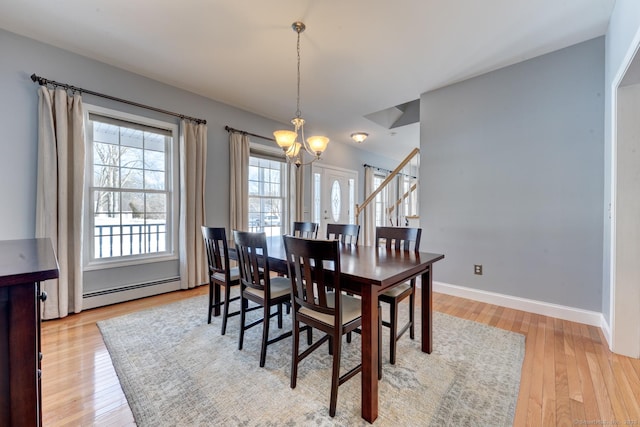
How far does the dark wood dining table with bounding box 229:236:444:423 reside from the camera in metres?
1.42

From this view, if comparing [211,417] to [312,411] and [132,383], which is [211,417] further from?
[132,383]

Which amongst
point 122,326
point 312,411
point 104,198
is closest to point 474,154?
point 312,411

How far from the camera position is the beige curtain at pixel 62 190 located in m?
2.58

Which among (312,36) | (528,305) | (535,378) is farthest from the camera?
(528,305)

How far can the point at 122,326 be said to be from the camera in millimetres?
2510

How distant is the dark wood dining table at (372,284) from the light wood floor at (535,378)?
2.36ft

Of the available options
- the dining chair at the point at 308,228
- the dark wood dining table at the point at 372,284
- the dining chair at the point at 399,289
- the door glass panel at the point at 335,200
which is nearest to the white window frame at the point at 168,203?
the dining chair at the point at 308,228

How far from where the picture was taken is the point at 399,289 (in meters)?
2.07

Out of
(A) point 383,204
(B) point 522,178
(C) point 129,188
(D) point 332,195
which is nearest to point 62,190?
(C) point 129,188

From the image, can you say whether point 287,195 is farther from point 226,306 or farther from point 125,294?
point 226,306

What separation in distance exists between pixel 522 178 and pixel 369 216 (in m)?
3.78

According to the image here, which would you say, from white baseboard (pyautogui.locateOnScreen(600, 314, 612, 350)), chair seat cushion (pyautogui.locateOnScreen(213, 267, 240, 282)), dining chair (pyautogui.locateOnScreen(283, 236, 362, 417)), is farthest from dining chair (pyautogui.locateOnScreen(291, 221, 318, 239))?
white baseboard (pyautogui.locateOnScreen(600, 314, 612, 350))

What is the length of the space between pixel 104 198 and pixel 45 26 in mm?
1642

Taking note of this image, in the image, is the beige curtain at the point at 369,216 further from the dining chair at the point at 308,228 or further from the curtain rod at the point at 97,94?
the curtain rod at the point at 97,94
